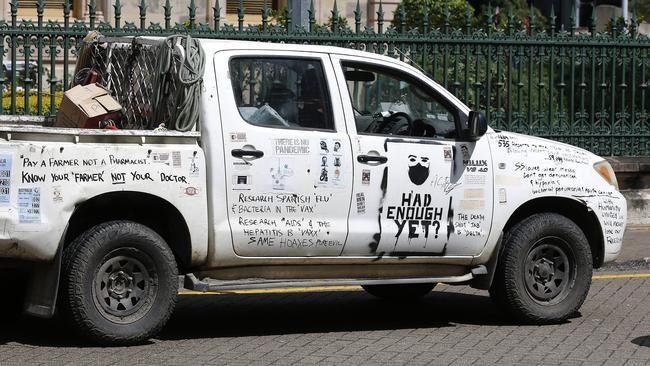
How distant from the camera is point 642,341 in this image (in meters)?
9.28

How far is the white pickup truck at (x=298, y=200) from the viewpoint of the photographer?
841 cm

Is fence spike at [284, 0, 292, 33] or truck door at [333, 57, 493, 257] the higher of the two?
fence spike at [284, 0, 292, 33]

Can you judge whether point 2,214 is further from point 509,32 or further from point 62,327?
point 509,32

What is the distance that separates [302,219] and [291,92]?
0.88 m

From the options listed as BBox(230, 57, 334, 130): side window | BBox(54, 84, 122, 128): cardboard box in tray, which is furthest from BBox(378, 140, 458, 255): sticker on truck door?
BBox(54, 84, 122, 128): cardboard box in tray

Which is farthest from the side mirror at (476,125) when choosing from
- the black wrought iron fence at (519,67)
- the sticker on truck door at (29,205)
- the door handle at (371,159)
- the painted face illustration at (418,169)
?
the black wrought iron fence at (519,67)

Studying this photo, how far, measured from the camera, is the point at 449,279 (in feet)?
31.9

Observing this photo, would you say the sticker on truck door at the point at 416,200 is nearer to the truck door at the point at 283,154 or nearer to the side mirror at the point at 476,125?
the side mirror at the point at 476,125

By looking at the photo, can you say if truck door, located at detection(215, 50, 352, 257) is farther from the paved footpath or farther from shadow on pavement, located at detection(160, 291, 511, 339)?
Answer: shadow on pavement, located at detection(160, 291, 511, 339)

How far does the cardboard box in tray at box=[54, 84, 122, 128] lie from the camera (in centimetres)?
903

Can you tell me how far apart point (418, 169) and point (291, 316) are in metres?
1.63

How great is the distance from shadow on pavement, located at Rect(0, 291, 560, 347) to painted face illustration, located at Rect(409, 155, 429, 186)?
1128mm

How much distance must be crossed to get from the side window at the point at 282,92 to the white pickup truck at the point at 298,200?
0.01 meters

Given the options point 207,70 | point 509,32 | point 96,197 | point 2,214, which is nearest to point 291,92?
point 207,70
